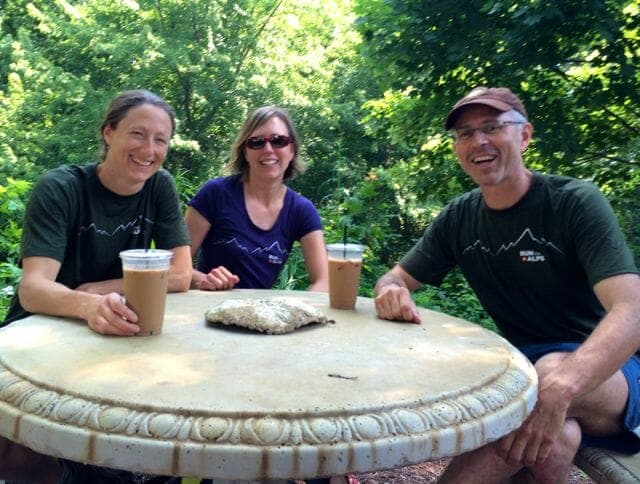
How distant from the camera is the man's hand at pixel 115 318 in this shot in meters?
1.50

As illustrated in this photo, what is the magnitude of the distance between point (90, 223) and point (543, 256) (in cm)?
168

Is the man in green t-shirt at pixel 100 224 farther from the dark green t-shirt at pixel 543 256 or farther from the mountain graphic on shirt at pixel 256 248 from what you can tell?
the dark green t-shirt at pixel 543 256

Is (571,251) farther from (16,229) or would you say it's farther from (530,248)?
(16,229)

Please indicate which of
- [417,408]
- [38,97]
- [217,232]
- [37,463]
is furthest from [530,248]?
[38,97]

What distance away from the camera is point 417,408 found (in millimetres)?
1117

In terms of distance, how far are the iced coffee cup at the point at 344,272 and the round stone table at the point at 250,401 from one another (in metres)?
0.48

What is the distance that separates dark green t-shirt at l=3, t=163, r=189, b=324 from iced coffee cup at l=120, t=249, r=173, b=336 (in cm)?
60

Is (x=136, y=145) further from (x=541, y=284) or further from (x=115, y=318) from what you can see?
(x=541, y=284)

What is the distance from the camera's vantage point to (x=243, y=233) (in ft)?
9.64

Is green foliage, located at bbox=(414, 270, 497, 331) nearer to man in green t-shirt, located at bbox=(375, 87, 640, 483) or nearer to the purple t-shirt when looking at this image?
the purple t-shirt

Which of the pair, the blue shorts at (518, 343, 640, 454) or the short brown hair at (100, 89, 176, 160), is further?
the short brown hair at (100, 89, 176, 160)

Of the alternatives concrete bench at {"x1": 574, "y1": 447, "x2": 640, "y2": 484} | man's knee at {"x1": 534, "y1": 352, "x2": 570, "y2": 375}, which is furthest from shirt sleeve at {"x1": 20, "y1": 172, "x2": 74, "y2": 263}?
concrete bench at {"x1": 574, "y1": 447, "x2": 640, "y2": 484}

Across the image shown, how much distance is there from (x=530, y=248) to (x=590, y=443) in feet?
2.24

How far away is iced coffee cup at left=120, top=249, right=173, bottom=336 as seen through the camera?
150 cm
